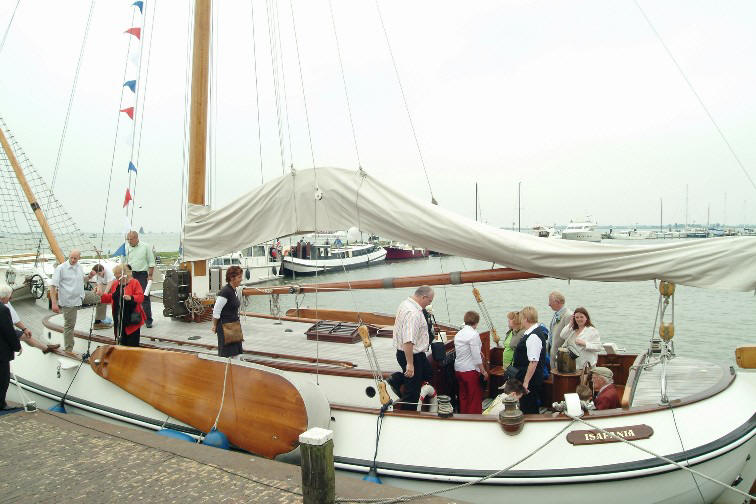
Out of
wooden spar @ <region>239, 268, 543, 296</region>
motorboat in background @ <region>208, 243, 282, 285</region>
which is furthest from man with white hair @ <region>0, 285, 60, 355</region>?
motorboat in background @ <region>208, 243, 282, 285</region>

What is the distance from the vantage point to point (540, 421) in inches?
180

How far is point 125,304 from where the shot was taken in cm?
688

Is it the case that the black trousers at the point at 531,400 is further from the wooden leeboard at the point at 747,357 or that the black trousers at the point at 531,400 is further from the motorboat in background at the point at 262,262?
the motorboat in background at the point at 262,262

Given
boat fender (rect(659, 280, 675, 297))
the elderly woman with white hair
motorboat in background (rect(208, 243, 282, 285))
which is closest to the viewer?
boat fender (rect(659, 280, 675, 297))

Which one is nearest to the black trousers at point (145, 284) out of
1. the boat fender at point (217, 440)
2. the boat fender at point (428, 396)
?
the boat fender at point (217, 440)

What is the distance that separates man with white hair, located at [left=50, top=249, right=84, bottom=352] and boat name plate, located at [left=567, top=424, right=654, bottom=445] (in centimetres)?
672

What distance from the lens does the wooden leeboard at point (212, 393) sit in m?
5.09

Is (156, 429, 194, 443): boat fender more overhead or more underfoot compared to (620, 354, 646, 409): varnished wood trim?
more underfoot

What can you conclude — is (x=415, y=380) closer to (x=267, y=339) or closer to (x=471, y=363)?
(x=471, y=363)

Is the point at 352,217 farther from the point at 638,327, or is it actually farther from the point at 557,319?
the point at 638,327

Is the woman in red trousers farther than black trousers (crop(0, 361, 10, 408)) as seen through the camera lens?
No

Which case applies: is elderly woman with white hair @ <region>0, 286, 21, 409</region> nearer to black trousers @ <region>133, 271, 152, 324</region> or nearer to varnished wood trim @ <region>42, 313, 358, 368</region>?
varnished wood trim @ <region>42, 313, 358, 368</region>

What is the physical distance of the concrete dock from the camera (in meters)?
4.30

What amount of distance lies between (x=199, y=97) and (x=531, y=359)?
645 cm
